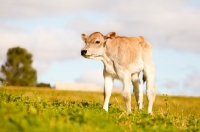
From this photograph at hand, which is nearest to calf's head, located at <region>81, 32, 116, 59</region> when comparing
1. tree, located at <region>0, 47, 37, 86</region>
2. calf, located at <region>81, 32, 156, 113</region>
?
calf, located at <region>81, 32, 156, 113</region>

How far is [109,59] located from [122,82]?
37.0 inches

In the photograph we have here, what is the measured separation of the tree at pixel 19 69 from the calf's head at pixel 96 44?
197 ft

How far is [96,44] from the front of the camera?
16344mm

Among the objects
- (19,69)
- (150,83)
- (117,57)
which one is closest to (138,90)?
(150,83)

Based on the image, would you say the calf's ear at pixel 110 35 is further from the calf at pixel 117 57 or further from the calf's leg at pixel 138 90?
the calf's leg at pixel 138 90

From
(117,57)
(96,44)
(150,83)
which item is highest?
(96,44)

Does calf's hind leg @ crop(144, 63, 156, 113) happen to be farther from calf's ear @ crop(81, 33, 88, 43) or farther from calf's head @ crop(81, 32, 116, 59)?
calf's ear @ crop(81, 33, 88, 43)

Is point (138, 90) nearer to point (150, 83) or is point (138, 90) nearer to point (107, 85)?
point (150, 83)

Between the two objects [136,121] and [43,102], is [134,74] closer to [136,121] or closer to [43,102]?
[43,102]

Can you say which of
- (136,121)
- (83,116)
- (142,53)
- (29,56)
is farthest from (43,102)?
(29,56)

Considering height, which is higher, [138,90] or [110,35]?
[110,35]

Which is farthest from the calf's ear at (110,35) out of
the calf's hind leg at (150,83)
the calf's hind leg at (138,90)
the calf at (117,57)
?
the calf's hind leg at (138,90)

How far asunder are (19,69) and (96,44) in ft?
208

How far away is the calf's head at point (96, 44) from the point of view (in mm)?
16188
